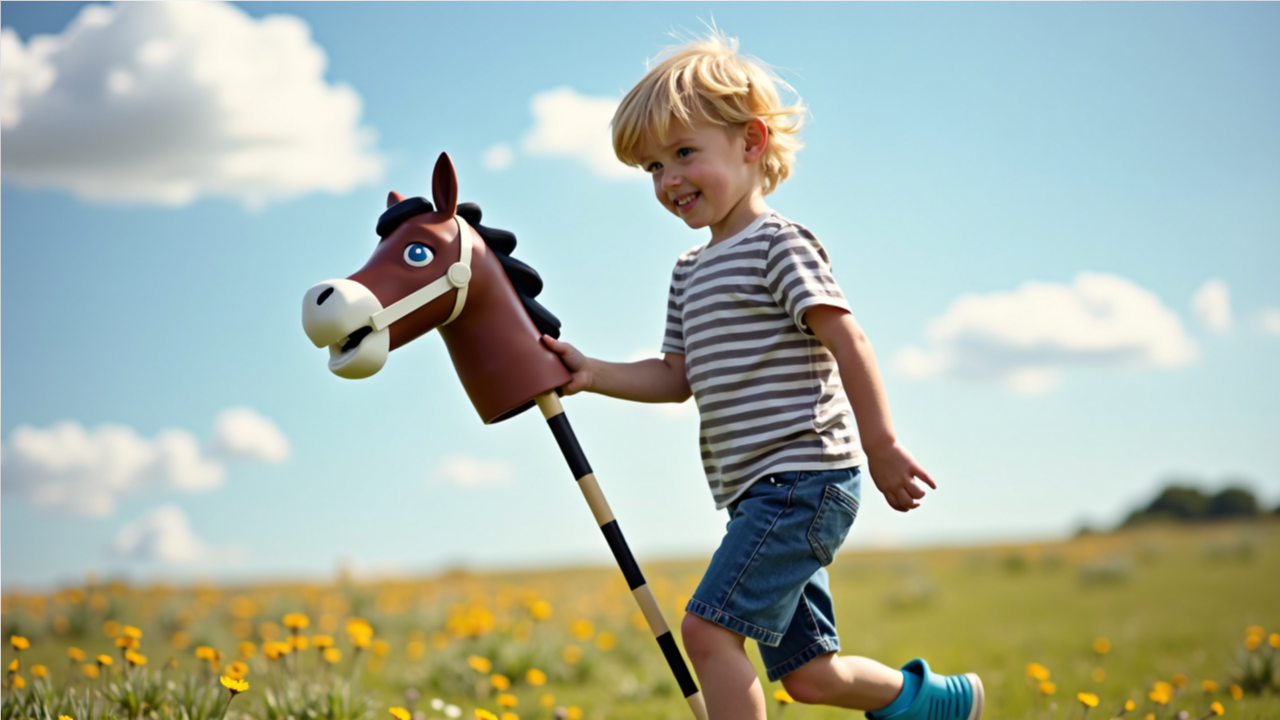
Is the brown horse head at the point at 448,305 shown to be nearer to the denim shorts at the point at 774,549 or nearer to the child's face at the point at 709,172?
the child's face at the point at 709,172

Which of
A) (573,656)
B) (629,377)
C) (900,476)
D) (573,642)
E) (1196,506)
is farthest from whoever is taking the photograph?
(1196,506)

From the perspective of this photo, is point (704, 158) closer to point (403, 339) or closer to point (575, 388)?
point (575, 388)

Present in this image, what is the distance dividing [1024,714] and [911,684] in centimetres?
125

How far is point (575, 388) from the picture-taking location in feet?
9.80

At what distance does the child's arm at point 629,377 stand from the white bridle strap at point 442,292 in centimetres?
30

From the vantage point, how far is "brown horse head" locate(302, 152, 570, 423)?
260cm

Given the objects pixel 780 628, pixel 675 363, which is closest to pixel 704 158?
pixel 675 363

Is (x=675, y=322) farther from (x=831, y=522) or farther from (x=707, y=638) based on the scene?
(x=707, y=638)

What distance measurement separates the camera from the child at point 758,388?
2.70m

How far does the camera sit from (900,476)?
2.62 m

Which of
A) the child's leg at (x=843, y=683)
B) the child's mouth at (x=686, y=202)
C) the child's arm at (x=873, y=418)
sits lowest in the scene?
the child's leg at (x=843, y=683)

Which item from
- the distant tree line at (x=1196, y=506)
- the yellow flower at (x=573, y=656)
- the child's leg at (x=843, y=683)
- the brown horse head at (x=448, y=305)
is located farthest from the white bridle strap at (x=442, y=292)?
the distant tree line at (x=1196, y=506)

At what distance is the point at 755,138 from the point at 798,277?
20.1 inches

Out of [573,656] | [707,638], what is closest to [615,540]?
[707,638]
